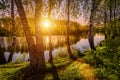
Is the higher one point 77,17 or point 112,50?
point 77,17

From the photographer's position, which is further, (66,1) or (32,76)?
(66,1)

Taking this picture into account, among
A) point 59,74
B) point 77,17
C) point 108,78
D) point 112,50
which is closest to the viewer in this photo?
→ point 108,78

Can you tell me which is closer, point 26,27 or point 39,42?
point 26,27

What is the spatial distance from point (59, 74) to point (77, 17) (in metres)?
14.9

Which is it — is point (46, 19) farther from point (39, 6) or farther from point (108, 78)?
point (108, 78)

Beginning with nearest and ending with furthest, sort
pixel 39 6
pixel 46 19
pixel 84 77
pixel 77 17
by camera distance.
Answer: pixel 84 77, pixel 39 6, pixel 46 19, pixel 77 17

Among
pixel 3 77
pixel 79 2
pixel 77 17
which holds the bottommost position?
pixel 3 77

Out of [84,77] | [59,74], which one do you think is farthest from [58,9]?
[84,77]

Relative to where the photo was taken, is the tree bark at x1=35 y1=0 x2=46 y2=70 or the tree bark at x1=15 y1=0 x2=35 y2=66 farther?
the tree bark at x1=35 y1=0 x2=46 y2=70

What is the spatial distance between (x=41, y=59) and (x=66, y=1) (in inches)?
422

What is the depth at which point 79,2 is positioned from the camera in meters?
30.5

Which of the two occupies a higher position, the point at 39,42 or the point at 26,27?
the point at 26,27

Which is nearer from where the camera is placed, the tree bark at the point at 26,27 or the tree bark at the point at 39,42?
the tree bark at the point at 26,27

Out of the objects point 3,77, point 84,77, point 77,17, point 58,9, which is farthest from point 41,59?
point 77,17
